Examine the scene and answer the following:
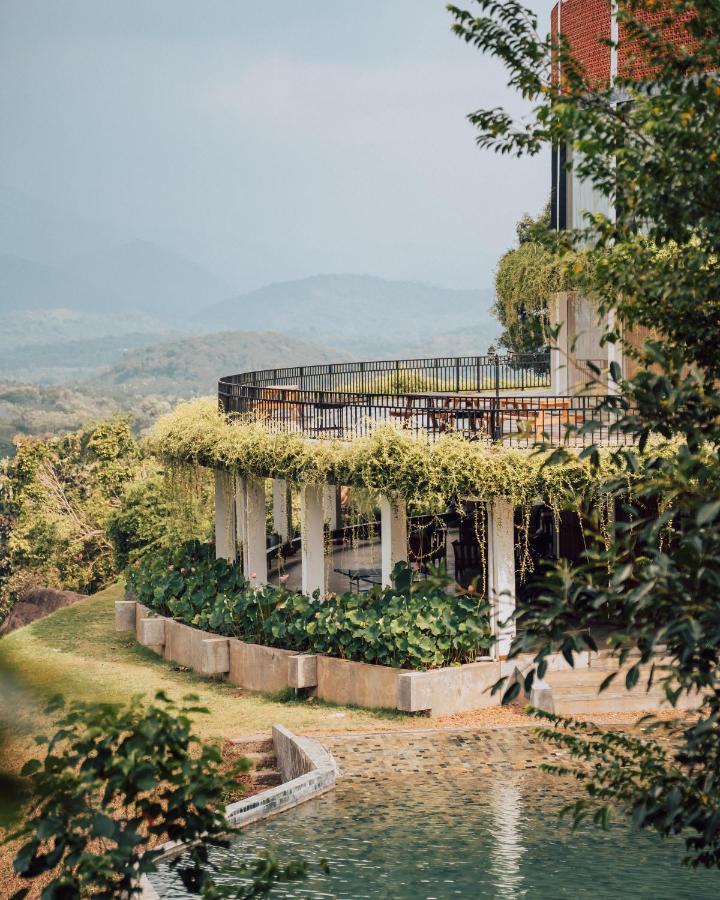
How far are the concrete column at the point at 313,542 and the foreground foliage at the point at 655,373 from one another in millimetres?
10798

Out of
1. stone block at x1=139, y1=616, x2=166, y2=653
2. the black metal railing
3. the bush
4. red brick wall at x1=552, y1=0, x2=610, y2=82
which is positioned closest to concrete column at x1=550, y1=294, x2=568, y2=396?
the black metal railing

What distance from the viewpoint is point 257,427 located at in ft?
58.9

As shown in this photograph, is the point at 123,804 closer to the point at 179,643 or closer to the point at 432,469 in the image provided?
the point at 432,469

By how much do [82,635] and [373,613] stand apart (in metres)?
8.30

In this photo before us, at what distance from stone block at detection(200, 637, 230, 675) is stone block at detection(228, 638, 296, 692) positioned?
3.8 inches

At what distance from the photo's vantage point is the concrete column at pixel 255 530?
19328mm

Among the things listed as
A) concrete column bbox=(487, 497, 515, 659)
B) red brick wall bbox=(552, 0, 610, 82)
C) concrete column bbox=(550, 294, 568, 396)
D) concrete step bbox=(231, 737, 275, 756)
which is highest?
red brick wall bbox=(552, 0, 610, 82)

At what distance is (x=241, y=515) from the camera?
20.2 meters

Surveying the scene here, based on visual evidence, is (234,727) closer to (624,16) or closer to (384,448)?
(384,448)

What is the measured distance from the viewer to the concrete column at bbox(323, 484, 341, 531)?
26.2m

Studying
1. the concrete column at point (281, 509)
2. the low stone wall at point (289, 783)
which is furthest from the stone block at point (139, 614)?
the low stone wall at point (289, 783)

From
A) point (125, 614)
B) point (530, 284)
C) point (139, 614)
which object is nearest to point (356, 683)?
point (139, 614)

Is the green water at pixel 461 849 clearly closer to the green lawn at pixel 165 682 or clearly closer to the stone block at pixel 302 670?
the green lawn at pixel 165 682

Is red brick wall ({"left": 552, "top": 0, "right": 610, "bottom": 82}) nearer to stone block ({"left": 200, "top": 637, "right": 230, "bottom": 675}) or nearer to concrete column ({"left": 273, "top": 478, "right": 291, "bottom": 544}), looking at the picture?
concrete column ({"left": 273, "top": 478, "right": 291, "bottom": 544})
